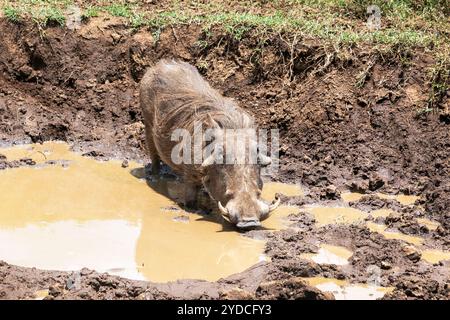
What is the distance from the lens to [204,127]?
333 inches

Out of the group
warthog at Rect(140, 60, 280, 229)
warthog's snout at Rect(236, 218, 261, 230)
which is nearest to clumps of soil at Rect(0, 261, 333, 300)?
warthog's snout at Rect(236, 218, 261, 230)

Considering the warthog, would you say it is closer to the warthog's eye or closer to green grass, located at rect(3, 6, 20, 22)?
the warthog's eye

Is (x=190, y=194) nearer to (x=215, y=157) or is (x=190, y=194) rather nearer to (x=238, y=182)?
(x=215, y=157)

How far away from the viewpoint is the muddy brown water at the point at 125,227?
701cm

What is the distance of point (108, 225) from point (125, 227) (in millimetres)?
156

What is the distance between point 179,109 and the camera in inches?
350

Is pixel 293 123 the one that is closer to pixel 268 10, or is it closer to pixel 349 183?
pixel 349 183

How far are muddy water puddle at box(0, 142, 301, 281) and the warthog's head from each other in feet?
0.57

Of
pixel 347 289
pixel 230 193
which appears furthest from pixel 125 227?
pixel 347 289

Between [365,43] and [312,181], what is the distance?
6.29 feet

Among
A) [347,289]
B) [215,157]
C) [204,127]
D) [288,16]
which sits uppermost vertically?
[288,16]

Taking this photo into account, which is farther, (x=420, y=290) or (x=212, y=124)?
(x=212, y=124)

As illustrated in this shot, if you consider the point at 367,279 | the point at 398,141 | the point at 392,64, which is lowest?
the point at 367,279
